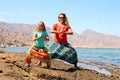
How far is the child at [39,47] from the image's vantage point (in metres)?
13.6

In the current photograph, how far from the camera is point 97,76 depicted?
14875 mm

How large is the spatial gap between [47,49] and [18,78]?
411 cm

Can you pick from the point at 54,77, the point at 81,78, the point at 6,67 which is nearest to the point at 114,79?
the point at 81,78

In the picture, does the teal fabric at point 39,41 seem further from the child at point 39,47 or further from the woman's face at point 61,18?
the woman's face at point 61,18

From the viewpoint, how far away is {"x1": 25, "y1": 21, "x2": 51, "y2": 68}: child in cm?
1359

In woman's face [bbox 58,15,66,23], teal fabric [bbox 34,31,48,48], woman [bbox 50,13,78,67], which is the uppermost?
woman's face [bbox 58,15,66,23]

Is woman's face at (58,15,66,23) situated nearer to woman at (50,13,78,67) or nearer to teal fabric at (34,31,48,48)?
woman at (50,13,78,67)

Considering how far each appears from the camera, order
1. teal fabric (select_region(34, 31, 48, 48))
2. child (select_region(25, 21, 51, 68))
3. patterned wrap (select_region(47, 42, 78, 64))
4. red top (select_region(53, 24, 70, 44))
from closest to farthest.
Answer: child (select_region(25, 21, 51, 68)) < teal fabric (select_region(34, 31, 48, 48)) < red top (select_region(53, 24, 70, 44)) < patterned wrap (select_region(47, 42, 78, 64))

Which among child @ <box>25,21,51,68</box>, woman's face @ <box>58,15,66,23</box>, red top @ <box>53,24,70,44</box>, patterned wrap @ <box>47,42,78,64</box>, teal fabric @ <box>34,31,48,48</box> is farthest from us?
patterned wrap @ <box>47,42,78,64</box>

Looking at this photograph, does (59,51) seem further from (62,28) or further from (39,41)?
(39,41)

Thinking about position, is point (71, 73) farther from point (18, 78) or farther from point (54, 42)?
point (18, 78)

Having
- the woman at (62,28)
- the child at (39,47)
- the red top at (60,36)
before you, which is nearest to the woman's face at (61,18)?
the woman at (62,28)

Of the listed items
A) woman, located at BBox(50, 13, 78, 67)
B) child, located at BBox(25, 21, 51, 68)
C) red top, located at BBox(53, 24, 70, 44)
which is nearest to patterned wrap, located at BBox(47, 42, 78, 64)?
red top, located at BBox(53, 24, 70, 44)

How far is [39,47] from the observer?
45.2ft
